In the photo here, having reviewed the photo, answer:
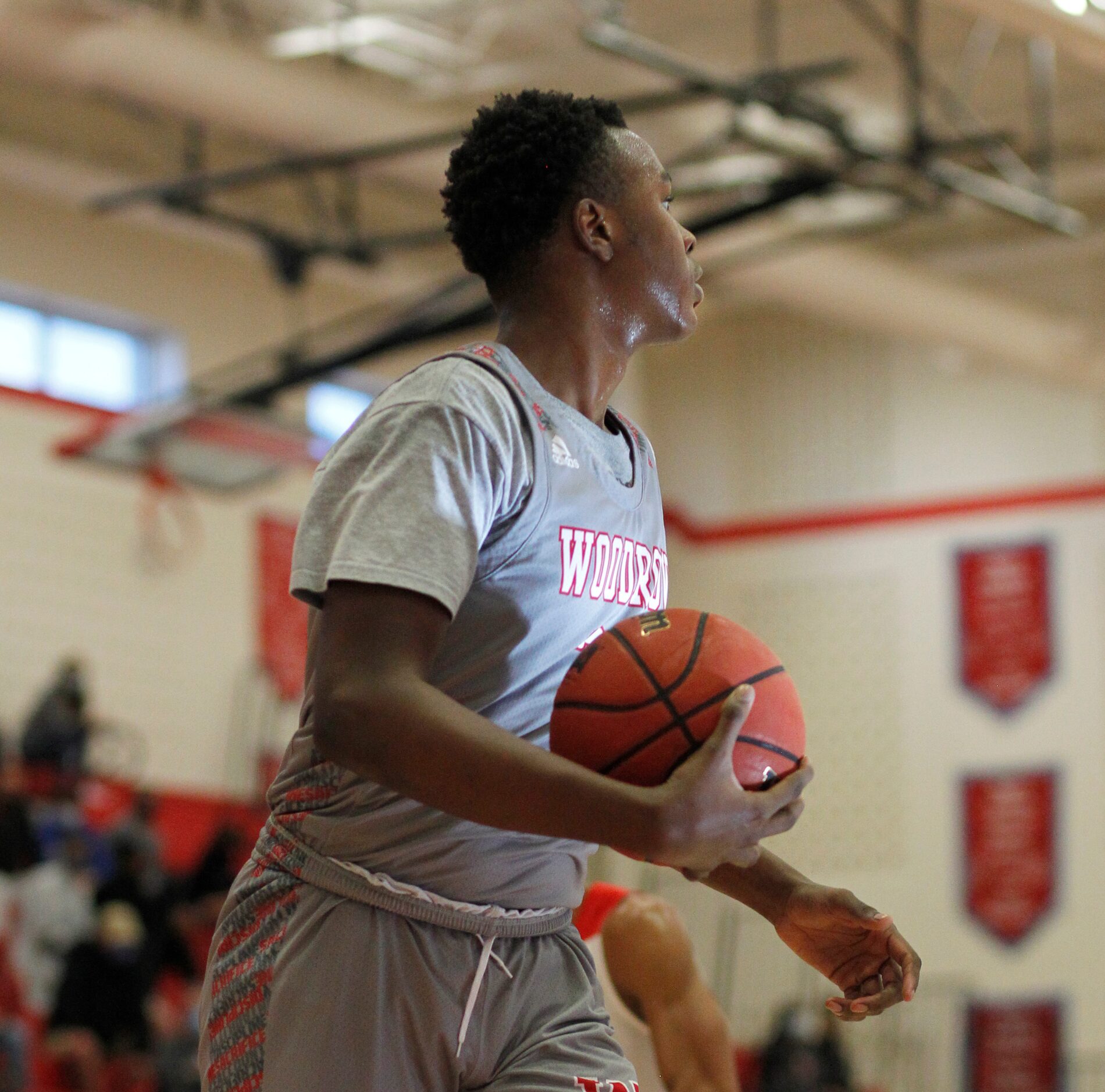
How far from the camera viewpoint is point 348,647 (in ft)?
6.59

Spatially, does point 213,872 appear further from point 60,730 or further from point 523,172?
point 523,172

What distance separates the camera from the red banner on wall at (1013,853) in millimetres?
15328

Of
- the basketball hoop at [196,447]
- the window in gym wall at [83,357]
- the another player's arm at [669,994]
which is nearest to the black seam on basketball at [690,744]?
the another player's arm at [669,994]

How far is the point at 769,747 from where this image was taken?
6.95ft

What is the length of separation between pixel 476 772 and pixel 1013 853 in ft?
46.5

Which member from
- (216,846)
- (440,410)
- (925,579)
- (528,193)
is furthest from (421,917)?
(925,579)

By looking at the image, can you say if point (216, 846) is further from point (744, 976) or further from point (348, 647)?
point (348, 647)

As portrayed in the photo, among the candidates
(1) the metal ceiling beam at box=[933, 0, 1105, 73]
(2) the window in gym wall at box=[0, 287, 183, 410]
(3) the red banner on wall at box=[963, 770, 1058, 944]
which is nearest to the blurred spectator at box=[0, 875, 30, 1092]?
(2) the window in gym wall at box=[0, 287, 183, 410]

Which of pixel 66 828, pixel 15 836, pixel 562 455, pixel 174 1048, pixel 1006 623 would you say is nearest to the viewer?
pixel 562 455

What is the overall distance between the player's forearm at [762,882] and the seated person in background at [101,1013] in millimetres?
8543

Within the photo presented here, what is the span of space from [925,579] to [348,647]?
14716 mm

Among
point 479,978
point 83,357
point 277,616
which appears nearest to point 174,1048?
point 277,616

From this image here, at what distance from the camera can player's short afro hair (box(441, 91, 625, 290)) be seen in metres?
2.44

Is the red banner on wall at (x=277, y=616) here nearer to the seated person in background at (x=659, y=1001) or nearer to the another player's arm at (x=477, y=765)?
the seated person in background at (x=659, y=1001)
